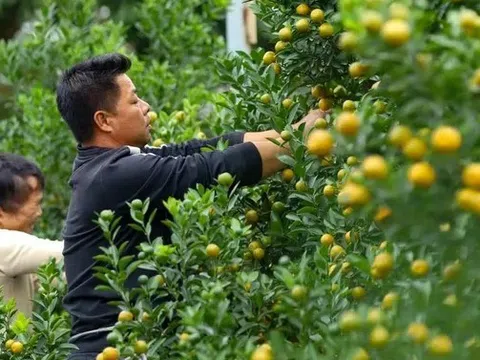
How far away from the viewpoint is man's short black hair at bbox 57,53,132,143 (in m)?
4.61

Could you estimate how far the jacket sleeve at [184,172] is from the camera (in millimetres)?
4160

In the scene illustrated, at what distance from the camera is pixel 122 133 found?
15.1ft

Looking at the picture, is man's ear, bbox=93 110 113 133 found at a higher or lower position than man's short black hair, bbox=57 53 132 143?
lower

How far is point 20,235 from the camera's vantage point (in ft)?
18.1

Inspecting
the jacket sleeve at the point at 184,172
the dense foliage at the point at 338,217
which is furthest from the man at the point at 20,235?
the jacket sleeve at the point at 184,172

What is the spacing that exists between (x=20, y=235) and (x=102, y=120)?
114cm

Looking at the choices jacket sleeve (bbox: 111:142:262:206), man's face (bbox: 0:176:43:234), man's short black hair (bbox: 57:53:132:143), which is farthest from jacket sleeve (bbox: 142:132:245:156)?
man's face (bbox: 0:176:43:234)

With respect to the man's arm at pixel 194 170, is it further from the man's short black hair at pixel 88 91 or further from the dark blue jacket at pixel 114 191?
the man's short black hair at pixel 88 91

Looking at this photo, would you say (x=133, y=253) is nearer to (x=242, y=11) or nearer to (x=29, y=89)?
(x=29, y=89)

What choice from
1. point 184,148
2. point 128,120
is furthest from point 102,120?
point 184,148

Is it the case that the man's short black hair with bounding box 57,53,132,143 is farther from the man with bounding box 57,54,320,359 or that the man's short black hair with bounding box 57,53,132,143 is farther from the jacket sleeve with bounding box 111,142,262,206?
the jacket sleeve with bounding box 111,142,262,206

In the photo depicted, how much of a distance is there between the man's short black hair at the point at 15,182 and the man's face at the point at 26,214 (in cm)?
1

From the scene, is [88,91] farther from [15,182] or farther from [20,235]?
[15,182]

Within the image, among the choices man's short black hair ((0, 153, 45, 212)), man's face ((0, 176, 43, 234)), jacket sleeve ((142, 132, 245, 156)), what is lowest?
man's face ((0, 176, 43, 234))
